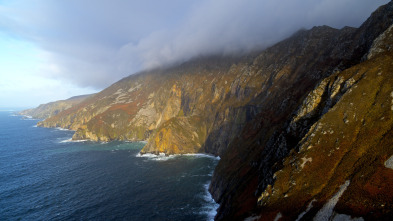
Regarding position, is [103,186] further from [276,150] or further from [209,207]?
[276,150]

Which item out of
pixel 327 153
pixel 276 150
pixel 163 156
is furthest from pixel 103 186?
pixel 327 153

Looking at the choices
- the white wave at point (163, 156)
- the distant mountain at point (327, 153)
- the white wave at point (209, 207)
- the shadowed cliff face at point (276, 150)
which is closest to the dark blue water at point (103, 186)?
the white wave at point (209, 207)

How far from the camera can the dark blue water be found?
70.4 metres

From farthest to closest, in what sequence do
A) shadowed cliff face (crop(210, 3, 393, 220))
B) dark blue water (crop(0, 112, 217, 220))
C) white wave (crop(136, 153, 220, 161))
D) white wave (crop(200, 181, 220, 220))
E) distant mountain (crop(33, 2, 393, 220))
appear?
white wave (crop(136, 153, 220, 161)), dark blue water (crop(0, 112, 217, 220)), white wave (crop(200, 181, 220, 220)), shadowed cliff face (crop(210, 3, 393, 220)), distant mountain (crop(33, 2, 393, 220))

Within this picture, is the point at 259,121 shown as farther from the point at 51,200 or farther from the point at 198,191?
the point at 51,200

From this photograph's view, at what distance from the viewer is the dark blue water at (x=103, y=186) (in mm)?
70438

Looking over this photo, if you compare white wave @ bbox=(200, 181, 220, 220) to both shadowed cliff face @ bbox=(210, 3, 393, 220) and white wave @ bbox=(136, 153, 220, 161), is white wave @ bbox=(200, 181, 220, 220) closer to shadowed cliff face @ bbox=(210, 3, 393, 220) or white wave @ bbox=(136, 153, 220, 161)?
shadowed cliff face @ bbox=(210, 3, 393, 220)

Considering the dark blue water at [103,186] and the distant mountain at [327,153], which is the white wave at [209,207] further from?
the distant mountain at [327,153]

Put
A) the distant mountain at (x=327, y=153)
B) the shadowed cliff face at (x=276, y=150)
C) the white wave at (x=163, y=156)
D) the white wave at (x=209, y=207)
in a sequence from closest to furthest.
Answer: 1. the distant mountain at (x=327, y=153)
2. the shadowed cliff face at (x=276, y=150)
3. the white wave at (x=209, y=207)
4. the white wave at (x=163, y=156)

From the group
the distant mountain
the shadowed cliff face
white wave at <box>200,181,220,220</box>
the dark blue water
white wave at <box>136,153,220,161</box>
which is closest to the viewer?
A: the distant mountain

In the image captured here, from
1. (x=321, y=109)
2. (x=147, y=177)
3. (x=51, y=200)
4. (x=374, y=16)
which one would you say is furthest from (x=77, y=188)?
(x=374, y=16)

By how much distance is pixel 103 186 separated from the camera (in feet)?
305

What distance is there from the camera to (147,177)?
10275 cm

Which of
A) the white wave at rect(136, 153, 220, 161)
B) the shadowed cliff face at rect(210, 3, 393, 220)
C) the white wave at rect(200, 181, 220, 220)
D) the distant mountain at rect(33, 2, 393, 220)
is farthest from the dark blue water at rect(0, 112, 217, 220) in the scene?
the distant mountain at rect(33, 2, 393, 220)
